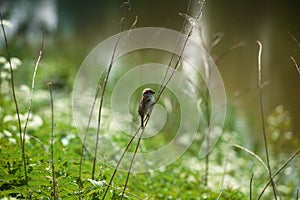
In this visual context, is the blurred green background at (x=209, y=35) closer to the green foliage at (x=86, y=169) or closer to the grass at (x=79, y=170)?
the green foliage at (x=86, y=169)

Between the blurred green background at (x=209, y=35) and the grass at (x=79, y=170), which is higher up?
the blurred green background at (x=209, y=35)

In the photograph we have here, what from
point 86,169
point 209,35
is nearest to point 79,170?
point 86,169

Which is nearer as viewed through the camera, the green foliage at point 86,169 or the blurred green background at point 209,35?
the green foliage at point 86,169

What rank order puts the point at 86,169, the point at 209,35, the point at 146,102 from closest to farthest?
the point at 146,102 < the point at 86,169 < the point at 209,35

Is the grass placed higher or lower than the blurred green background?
lower

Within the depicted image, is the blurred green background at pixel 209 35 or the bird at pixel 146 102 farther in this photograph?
the blurred green background at pixel 209 35

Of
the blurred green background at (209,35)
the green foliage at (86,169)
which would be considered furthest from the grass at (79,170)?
the blurred green background at (209,35)

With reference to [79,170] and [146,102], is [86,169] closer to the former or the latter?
[79,170]

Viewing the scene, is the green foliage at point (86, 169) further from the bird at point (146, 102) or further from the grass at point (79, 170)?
the bird at point (146, 102)

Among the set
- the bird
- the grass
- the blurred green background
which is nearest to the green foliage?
the grass

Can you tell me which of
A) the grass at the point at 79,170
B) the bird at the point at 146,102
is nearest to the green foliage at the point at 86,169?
the grass at the point at 79,170

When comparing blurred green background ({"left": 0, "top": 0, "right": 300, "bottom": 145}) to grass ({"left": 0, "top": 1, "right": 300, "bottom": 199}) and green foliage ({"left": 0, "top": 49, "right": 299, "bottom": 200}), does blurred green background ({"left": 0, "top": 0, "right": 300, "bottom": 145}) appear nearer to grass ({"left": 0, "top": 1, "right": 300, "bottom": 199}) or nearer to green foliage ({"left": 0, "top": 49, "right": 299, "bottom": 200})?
green foliage ({"left": 0, "top": 49, "right": 299, "bottom": 200})

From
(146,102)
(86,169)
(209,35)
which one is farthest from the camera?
(209,35)

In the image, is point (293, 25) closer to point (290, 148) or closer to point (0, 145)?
point (290, 148)
